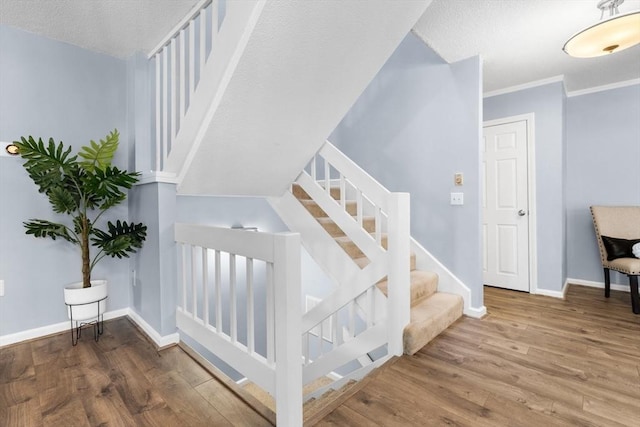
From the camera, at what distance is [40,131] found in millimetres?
2311

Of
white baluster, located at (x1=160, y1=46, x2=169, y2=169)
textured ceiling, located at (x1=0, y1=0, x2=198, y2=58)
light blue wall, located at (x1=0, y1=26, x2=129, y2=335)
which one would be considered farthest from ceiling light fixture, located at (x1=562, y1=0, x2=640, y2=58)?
light blue wall, located at (x1=0, y1=26, x2=129, y2=335)

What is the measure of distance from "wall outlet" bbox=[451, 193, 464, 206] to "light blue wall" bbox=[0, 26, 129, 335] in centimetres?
288

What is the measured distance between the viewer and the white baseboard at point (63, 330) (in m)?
2.12

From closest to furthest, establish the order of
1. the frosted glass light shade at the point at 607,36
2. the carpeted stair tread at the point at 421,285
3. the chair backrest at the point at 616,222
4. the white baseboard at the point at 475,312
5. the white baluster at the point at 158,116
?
the frosted glass light shade at the point at 607,36
the white baluster at the point at 158,116
the carpeted stair tread at the point at 421,285
the white baseboard at the point at 475,312
the chair backrest at the point at 616,222

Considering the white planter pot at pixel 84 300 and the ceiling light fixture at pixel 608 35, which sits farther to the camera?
the white planter pot at pixel 84 300

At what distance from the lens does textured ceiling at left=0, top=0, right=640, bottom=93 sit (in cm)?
200

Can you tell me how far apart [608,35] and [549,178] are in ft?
5.68

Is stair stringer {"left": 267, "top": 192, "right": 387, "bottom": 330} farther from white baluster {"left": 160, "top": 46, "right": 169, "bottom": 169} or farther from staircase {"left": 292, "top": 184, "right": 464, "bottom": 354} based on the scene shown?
white baluster {"left": 160, "top": 46, "right": 169, "bottom": 169}

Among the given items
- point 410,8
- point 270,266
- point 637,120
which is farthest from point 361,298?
point 637,120

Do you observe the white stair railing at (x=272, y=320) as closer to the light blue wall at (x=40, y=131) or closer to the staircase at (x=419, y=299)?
the staircase at (x=419, y=299)

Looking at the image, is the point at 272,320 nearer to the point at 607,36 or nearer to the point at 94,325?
the point at 94,325

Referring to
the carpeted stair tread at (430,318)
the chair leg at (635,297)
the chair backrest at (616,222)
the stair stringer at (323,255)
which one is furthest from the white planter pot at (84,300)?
the chair backrest at (616,222)

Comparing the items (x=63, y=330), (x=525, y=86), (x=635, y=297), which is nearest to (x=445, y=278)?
(x=635, y=297)

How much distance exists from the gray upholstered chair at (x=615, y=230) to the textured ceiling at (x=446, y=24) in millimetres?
1494
